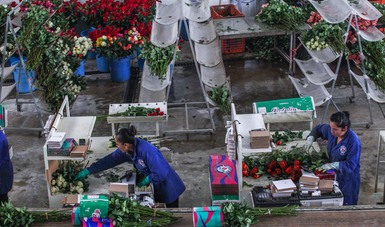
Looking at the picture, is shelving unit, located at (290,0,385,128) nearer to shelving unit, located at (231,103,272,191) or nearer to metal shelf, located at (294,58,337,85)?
metal shelf, located at (294,58,337,85)

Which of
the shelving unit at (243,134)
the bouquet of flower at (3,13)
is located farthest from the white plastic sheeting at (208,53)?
the bouquet of flower at (3,13)

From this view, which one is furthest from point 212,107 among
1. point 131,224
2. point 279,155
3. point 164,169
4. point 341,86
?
point 131,224

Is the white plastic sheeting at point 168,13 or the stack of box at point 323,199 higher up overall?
the white plastic sheeting at point 168,13

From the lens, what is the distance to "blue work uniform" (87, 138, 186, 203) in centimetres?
611

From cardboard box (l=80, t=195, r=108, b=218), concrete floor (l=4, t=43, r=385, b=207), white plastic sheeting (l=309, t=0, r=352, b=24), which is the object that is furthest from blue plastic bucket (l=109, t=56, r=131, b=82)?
cardboard box (l=80, t=195, r=108, b=218)

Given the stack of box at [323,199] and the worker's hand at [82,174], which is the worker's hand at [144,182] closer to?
the worker's hand at [82,174]

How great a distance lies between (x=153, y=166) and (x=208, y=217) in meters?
1.46

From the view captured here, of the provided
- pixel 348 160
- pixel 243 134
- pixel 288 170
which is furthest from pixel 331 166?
pixel 243 134

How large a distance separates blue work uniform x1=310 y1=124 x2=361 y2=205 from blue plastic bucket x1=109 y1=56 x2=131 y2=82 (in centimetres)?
538

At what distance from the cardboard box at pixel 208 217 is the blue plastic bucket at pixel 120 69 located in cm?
654

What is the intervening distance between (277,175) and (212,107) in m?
3.60

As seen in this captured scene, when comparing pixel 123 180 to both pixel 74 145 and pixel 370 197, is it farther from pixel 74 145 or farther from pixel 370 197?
pixel 370 197

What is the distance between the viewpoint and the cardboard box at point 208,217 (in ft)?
15.6

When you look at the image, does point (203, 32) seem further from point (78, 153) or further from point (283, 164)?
point (78, 153)
